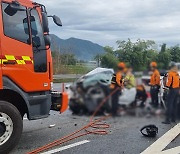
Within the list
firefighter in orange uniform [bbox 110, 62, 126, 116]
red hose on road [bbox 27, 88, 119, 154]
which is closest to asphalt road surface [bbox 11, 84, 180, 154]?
red hose on road [bbox 27, 88, 119, 154]

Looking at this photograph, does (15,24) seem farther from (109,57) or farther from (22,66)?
(109,57)

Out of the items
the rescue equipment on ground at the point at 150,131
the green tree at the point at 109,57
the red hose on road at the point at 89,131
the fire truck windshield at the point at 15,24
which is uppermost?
the fire truck windshield at the point at 15,24

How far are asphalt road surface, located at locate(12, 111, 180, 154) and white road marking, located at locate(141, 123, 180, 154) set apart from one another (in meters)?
0.08

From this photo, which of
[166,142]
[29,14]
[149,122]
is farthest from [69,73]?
[166,142]

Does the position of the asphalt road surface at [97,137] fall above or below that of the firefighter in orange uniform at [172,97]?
below

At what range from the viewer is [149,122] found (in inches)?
195

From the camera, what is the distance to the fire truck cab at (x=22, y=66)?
14.5ft

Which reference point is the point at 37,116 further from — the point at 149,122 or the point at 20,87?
the point at 149,122

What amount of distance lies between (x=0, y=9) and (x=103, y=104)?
6.75 feet

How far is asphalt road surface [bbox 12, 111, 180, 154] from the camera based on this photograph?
15.8ft

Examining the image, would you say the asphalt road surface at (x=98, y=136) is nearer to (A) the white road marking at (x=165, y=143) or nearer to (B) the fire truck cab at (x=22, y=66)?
(A) the white road marking at (x=165, y=143)

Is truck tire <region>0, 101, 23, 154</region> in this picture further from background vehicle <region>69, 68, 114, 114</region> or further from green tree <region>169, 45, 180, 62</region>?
green tree <region>169, 45, 180, 62</region>

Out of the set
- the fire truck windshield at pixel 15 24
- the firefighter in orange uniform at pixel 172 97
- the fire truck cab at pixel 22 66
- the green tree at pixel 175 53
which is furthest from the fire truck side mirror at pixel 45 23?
the green tree at pixel 175 53

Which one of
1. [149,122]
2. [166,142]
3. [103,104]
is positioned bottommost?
[166,142]
